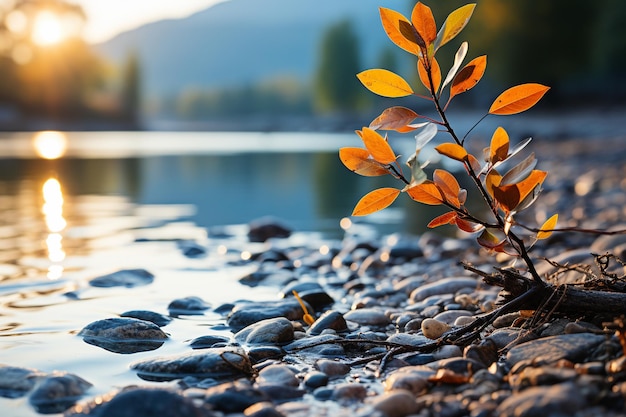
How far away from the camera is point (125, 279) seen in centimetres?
434

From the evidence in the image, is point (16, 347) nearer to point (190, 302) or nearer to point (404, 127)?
point (190, 302)

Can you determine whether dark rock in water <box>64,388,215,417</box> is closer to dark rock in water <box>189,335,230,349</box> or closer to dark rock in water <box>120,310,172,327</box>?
dark rock in water <box>189,335,230,349</box>

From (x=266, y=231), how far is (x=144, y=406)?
4889 millimetres

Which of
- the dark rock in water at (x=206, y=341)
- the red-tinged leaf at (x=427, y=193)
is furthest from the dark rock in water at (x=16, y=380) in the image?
the red-tinged leaf at (x=427, y=193)

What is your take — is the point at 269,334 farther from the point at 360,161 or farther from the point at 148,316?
the point at 360,161

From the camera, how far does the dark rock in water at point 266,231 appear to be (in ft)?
22.4

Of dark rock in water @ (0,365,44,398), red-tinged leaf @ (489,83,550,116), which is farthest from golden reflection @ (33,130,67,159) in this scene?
red-tinged leaf @ (489,83,550,116)

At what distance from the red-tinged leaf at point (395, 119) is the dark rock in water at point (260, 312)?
1.39 meters

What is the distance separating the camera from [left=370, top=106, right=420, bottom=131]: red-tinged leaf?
2371 millimetres

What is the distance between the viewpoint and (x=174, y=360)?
8.54 feet

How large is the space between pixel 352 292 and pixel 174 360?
6.14 ft

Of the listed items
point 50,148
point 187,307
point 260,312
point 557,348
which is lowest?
point 557,348

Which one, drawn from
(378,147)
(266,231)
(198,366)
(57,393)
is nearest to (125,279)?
(198,366)

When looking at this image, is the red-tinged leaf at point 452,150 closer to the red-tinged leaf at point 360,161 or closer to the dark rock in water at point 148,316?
the red-tinged leaf at point 360,161
